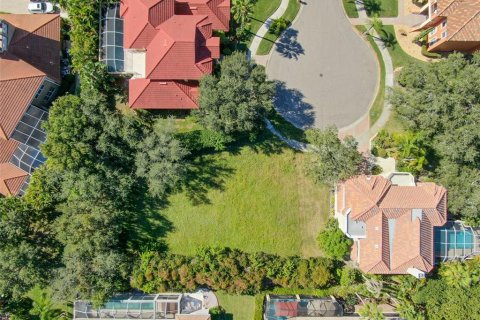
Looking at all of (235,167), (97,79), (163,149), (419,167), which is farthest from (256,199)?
(97,79)

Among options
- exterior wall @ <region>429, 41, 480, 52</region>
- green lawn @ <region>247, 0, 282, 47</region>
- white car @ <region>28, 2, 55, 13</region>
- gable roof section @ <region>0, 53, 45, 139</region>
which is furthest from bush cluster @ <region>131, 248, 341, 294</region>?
white car @ <region>28, 2, 55, 13</region>

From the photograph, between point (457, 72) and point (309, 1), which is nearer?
point (457, 72)

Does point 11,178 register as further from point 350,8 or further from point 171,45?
point 350,8

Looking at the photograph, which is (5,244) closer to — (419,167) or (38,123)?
(38,123)

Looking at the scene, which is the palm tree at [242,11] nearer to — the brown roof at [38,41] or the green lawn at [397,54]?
the green lawn at [397,54]

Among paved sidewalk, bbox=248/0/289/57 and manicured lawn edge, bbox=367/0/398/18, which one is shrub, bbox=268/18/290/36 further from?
manicured lawn edge, bbox=367/0/398/18

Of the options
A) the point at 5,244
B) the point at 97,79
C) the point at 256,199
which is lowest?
the point at 5,244

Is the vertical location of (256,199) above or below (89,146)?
below
